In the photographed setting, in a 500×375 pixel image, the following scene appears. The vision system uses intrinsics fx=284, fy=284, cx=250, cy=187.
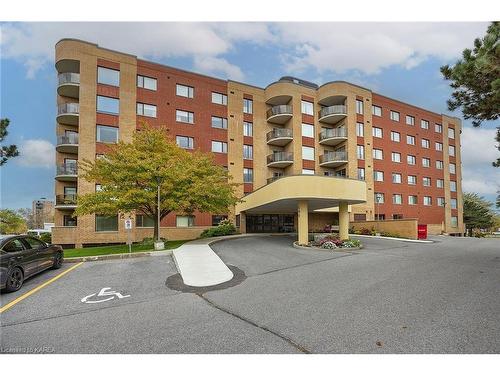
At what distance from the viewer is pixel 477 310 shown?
571cm

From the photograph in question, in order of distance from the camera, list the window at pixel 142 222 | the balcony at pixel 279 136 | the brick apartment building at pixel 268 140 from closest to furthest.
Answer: the brick apartment building at pixel 268 140 → the window at pixel 142 222 → the balcony at pixel 279 136

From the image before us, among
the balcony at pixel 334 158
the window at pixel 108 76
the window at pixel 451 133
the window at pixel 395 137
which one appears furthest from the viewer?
the window at pixel 451 133

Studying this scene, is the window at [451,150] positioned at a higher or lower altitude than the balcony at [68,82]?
lower

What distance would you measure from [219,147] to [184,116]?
5.02m

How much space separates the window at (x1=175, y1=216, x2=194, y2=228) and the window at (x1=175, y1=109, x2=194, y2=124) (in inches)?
406

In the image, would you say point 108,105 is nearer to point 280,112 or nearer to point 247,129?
point 247,129

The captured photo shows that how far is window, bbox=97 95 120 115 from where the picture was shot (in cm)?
2698

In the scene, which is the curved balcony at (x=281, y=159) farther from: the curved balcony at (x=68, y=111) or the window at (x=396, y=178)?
the curved balcony at (x=68, y=111)

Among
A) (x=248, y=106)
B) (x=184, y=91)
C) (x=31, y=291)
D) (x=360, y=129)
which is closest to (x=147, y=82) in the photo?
(x=184, y=91)

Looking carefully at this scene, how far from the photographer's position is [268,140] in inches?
1367

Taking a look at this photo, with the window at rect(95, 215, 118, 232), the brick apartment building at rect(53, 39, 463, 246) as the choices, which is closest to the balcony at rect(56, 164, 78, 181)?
the brick apartment building at rect(53, 39, 463, 246)

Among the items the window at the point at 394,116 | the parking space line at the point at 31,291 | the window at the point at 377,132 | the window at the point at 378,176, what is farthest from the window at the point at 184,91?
the window at the point at 394,116

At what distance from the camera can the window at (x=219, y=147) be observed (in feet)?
105

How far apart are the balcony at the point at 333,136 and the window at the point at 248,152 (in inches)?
355
